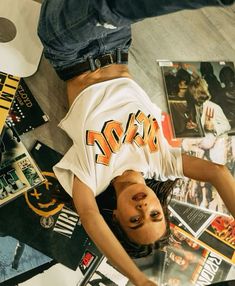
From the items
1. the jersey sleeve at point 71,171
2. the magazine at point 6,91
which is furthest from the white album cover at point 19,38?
the jersey sleeve at point 71,171

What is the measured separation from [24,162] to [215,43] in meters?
0.71

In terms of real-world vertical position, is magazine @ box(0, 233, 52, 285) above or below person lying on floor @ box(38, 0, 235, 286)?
below

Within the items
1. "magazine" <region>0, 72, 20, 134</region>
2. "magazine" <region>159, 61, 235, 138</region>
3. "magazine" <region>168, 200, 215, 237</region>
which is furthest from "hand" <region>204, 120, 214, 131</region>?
"magazine" <region>0, 72, 20, 134</region>

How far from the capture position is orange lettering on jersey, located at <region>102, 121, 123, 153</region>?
38.5 inches

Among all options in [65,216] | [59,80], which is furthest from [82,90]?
[65,216]

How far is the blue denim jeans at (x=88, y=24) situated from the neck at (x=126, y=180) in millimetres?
284

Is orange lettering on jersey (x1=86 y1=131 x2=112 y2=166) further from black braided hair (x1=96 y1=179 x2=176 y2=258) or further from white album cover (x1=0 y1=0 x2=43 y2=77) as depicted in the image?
white album cover (x1=0 y1=0 x2=43 y2=77)

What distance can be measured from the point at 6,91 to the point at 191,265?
664mm

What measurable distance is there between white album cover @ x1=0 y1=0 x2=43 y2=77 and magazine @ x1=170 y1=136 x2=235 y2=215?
0.48 meters

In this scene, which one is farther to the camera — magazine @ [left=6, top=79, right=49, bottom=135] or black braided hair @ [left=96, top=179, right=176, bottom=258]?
magazine @ [left=6, top=79, right=49, bottom=135]

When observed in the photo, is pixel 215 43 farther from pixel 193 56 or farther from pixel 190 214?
pixel 190 214

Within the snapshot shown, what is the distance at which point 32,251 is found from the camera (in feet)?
3.36

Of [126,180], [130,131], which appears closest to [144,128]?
[130,131]

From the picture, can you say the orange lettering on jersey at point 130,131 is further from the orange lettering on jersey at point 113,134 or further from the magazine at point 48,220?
the magazine at point 48,220
